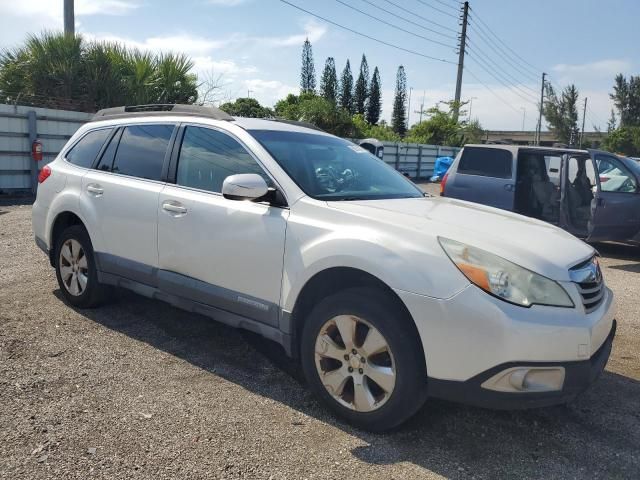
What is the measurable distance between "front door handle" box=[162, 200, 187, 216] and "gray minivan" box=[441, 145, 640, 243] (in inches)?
252

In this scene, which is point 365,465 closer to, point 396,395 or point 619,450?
point 396,395

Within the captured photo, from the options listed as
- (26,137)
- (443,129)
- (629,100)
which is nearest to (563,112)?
(629,100)

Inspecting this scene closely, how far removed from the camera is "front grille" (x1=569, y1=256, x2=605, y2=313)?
290cm

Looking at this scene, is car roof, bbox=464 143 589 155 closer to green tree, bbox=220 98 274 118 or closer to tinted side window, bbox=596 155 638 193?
tinted side window, bbox=596 155 638 193

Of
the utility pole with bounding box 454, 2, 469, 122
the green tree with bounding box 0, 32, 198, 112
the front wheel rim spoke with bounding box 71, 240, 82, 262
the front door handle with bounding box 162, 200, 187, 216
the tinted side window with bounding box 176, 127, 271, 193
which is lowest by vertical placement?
the front wheel rim spoke with bounding box 71, 240, 82, 262

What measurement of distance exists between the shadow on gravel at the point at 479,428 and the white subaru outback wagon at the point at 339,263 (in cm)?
22

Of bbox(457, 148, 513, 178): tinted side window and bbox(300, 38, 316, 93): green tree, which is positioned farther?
bbox(300, 38, 316, 93): green tree

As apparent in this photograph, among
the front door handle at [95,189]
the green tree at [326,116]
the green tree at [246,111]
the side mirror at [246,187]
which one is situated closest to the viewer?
the side mirror at [246,187]

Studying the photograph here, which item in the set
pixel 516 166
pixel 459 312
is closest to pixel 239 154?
pixel 459 312

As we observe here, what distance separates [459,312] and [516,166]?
707 cm

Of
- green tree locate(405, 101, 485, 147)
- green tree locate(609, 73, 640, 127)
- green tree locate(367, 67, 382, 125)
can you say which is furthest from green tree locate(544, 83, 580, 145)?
green tree locate(405, 101, 485, 147)

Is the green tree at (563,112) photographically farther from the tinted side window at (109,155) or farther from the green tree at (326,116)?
the tinted side window at (109,155)

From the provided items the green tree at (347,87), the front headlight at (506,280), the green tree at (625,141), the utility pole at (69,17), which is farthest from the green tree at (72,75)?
the green tree at (347,87)

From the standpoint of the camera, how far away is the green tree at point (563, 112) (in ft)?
225
